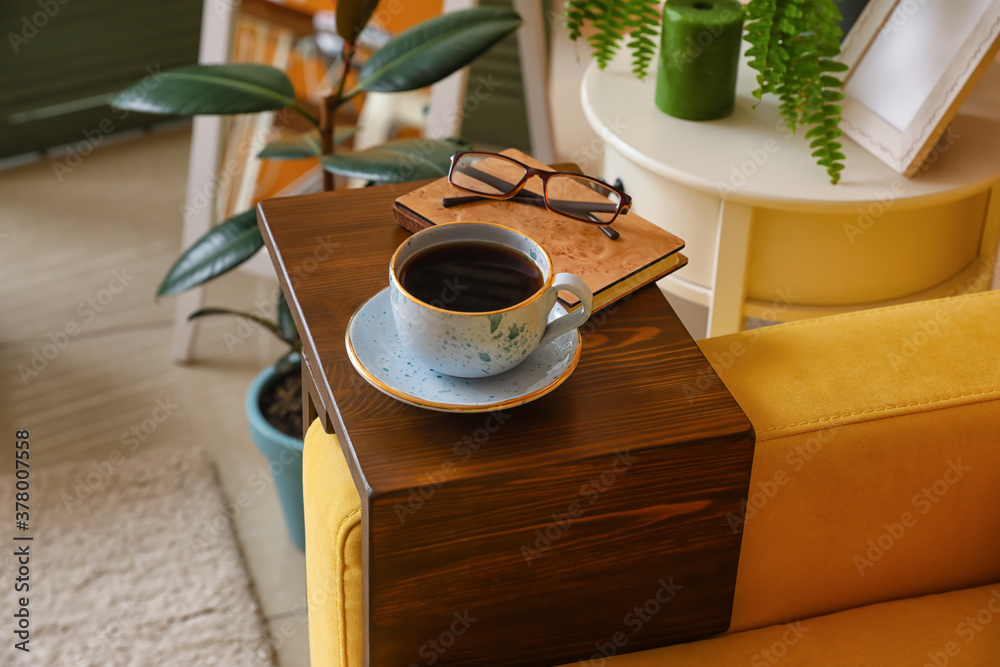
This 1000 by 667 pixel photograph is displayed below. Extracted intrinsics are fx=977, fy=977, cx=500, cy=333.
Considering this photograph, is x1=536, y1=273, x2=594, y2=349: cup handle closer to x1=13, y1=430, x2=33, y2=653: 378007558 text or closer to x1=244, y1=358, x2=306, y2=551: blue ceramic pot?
x1=244, y1=358, x2=306, y2=551: blue ceramic pot

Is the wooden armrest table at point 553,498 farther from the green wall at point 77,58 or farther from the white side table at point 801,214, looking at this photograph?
the green wall at point 77,58

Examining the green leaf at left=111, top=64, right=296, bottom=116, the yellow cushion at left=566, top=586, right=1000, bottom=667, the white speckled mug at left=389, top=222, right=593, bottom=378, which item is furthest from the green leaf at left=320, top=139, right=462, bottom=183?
the yellow cushion at left=566, top=586, right=1000, bottom=667

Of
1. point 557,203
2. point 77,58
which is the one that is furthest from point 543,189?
point 77,58

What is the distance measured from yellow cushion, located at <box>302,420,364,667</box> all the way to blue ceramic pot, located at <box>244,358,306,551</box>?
577 millimetres

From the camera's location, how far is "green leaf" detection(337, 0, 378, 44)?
1114 millimetres

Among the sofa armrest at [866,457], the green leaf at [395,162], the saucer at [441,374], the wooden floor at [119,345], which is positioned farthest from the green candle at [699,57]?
the wooden floor at [119,345]

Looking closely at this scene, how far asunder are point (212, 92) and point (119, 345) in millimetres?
899

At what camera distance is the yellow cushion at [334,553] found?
2.40ft

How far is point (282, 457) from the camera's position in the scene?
55.9 inches

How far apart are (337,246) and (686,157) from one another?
0.47 m

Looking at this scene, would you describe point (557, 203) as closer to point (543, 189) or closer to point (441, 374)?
point (543, 189)

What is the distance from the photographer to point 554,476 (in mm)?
691

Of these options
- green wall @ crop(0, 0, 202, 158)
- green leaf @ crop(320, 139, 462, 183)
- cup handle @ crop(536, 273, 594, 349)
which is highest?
cup handle @ crop(536, 273, 594, 349)

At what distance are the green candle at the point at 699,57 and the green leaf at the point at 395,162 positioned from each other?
292 mm
